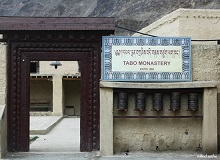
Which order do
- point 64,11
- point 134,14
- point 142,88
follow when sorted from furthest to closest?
1. point 64,11
2. point 134,14
3. point 142,88

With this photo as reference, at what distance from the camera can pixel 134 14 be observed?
46344 mm

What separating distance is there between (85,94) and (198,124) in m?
3.05

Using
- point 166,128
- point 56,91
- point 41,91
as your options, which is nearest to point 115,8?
point 41,91

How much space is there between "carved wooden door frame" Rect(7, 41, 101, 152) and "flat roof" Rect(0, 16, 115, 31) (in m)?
0.52

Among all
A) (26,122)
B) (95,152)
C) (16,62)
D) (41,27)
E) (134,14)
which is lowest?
(95,152)

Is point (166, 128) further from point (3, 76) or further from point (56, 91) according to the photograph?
point (56, 91)

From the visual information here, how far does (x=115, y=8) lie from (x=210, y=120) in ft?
131

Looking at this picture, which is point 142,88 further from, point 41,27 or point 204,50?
point 41,27

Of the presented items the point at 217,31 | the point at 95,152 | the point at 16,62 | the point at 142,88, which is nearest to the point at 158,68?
the point at 142,88

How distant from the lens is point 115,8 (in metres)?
50.1

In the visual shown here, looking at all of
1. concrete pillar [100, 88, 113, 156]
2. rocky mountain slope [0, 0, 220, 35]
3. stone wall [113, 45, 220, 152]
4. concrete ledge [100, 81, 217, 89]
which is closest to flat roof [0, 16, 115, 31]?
concrete ledge [100, 81, 217, 89]

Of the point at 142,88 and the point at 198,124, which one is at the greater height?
the point at 142,88

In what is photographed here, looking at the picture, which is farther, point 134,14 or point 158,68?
point 134,14

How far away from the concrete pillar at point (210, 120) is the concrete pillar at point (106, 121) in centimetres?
234
